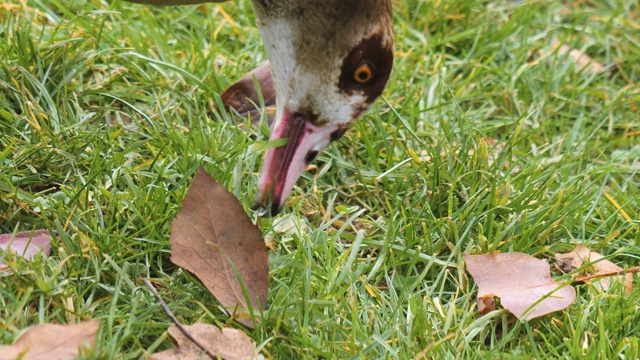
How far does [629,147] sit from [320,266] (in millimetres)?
2081

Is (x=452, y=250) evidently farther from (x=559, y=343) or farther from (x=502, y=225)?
(x=559, y=343)

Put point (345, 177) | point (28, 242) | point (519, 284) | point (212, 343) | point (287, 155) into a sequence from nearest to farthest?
point (212, 343) → point (28, 242) → point (519, 284) → point (287, 155) → point (345, 177)

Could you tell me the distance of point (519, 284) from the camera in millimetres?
3461

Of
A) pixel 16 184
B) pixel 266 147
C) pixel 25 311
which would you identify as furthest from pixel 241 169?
pixel 25 311

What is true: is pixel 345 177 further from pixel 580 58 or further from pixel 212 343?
pixel 580 58

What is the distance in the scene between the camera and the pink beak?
3543mm

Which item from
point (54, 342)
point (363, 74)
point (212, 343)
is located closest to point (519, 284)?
point (363, 74)

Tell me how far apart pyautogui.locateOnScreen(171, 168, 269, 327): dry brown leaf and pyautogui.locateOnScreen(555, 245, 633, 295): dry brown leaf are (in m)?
1.30

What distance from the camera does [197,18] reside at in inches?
196

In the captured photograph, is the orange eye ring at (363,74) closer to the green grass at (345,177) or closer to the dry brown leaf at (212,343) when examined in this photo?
the green grass at (345,177)

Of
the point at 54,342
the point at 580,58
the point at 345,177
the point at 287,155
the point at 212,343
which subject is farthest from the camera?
the point at 580,58

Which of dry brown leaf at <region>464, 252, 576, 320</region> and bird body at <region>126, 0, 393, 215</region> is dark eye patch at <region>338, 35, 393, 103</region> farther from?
dry brown leaf at <region>464, 252, 576, 320</region>

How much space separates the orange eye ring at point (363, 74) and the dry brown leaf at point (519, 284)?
81 centimetres

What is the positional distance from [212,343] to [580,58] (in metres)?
3.23
